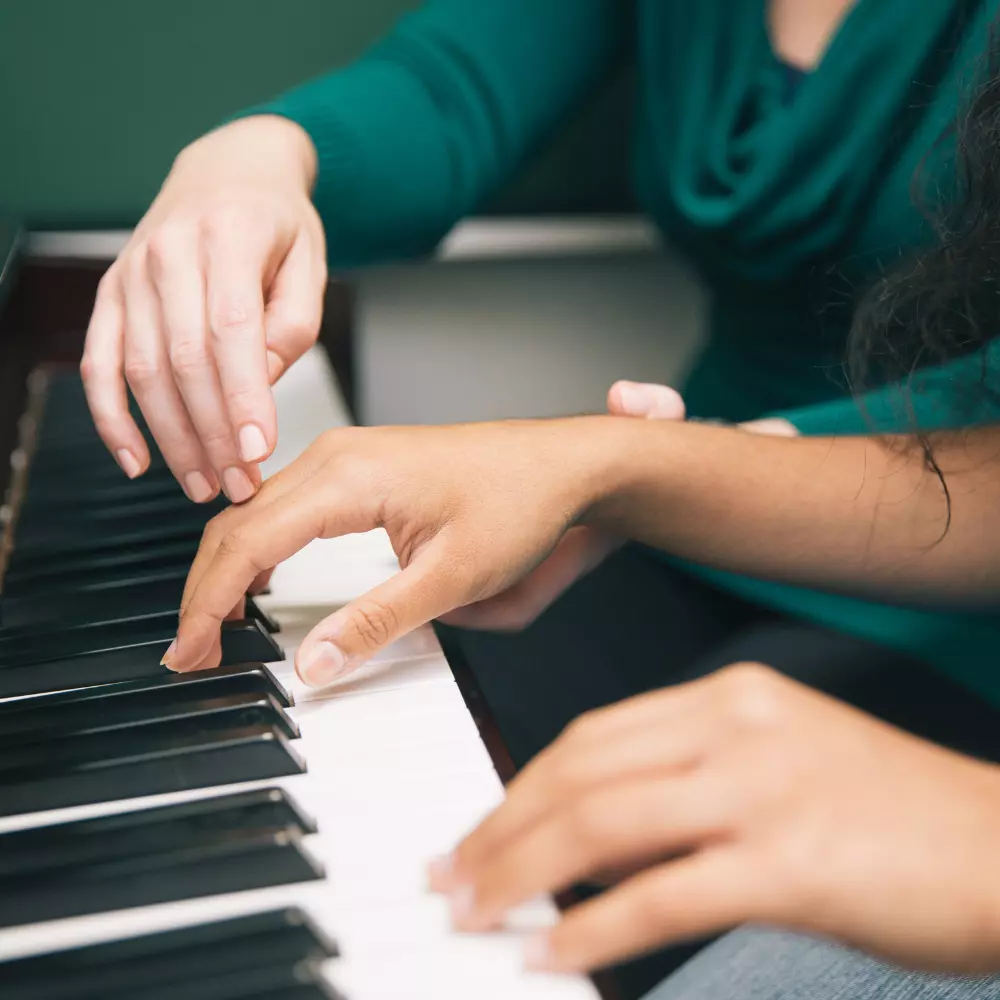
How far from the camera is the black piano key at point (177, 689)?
442mm

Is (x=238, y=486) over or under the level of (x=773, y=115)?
under

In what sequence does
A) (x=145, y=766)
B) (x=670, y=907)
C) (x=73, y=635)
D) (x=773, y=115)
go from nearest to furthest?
(x=670, y=907) < (x=145, y=766) < (x=73, y=635) < (x=773, y=115)

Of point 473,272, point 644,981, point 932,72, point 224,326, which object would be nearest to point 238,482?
point 224,326

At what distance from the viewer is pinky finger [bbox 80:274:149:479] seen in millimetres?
532

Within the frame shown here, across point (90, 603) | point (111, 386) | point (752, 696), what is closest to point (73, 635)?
point (90, 603)

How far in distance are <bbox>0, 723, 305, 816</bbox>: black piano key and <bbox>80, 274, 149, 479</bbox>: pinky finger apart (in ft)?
0.56

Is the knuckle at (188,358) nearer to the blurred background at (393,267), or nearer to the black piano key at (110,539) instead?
the black piano key at (110,539)

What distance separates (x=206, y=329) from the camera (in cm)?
53

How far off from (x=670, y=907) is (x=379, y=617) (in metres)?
0.20

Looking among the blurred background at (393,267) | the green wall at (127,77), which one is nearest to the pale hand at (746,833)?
the blurred background at (393,267)

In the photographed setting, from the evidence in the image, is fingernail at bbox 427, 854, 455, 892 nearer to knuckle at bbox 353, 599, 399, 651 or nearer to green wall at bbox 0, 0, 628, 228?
knuckle at bbox 353, 599, 399, 651

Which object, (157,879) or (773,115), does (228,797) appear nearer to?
(157,879)

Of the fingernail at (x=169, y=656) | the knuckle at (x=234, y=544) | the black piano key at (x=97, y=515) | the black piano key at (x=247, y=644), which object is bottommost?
the black piano key at (x=97, y=515)

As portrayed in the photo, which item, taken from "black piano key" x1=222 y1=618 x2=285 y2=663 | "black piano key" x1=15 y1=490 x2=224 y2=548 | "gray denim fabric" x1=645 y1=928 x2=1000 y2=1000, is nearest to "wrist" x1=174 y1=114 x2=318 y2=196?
"black piano key" x1=15 y1=490 x2=224 y2=548
